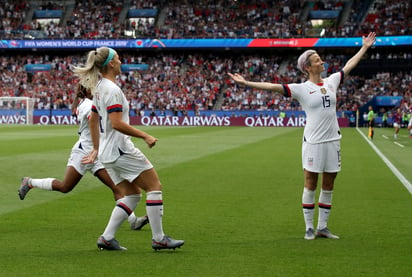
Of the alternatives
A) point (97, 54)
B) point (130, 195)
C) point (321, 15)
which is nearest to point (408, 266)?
point (130, 195)

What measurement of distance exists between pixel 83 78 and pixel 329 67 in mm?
57253

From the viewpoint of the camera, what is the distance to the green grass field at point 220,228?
6.16 metres

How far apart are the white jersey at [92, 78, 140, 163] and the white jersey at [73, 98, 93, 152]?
1.70 m

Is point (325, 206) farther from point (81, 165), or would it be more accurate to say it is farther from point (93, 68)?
point (93, 68)

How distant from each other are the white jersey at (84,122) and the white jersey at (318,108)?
2.57 m

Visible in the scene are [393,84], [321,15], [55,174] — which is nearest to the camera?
[55,174]

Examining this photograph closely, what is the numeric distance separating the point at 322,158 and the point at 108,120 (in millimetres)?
2597

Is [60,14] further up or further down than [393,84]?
further up

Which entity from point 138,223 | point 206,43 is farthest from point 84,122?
point 206,43

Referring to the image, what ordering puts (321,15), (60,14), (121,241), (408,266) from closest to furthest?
(408,266)
(121,241)
(321,15)
(60,14)

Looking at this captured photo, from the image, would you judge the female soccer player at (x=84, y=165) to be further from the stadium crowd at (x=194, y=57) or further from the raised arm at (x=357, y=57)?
the stadium crowd at (x=194, y=57)

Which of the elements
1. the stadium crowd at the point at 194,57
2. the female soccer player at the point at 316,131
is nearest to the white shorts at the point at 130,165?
the female soccer player at the point at 316,131

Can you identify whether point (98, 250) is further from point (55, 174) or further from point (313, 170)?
point (55, 174)

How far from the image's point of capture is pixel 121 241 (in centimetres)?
753
